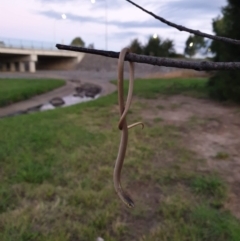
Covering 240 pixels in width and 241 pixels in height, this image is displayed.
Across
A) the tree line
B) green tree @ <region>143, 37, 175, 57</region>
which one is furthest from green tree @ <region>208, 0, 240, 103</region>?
green tree @ <region>143, 37, 175, 57</region>

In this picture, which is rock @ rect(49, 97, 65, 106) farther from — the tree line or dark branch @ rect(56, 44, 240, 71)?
dark branch @ rect(56, 44, 240, 71)

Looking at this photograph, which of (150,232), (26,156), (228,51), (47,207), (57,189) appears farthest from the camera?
(228,51)

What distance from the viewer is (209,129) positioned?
20.2ft

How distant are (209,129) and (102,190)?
3.28 m

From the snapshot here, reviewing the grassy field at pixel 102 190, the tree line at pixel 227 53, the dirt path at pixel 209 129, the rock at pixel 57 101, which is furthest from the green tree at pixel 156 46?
the grassy field at pixel 102 190

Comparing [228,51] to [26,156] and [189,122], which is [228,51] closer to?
[189,122]

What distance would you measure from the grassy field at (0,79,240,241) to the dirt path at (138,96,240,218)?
138 millimetres

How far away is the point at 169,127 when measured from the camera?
20.7 ft

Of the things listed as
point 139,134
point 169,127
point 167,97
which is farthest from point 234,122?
point 167,97

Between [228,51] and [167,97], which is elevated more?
[228,51]

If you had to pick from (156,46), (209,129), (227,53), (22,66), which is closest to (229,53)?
(227,53)

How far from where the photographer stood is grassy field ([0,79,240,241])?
9.33ft

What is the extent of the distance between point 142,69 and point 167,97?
1856 cm

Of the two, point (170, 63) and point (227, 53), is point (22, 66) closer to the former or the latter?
point (227, 53)
